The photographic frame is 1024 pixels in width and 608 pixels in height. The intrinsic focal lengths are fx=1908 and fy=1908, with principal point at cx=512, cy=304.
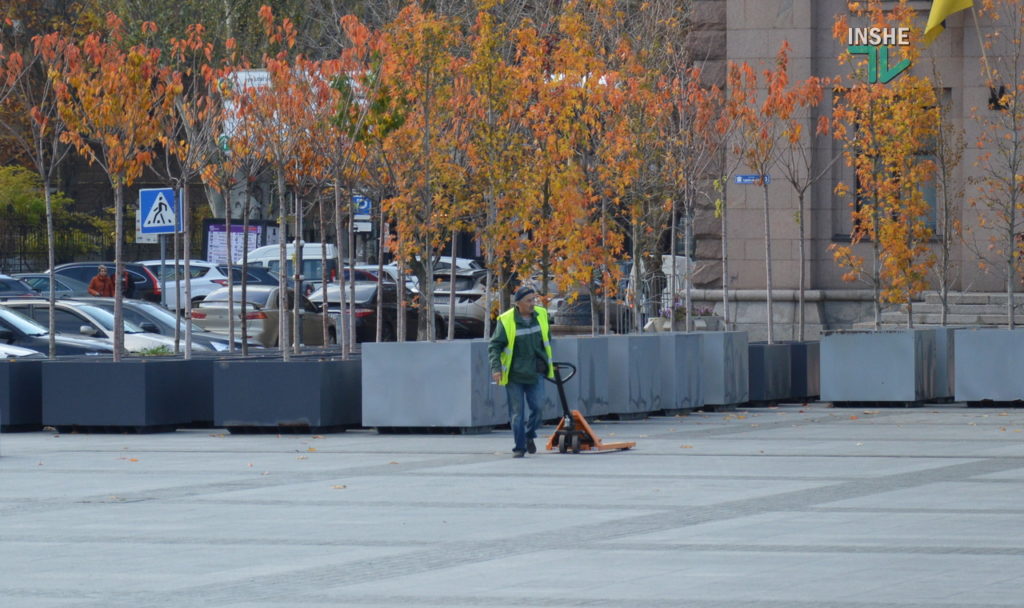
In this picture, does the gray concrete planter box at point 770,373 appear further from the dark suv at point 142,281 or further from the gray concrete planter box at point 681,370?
the dark suv at point 142,281

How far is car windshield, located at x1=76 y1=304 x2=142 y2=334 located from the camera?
2840cm

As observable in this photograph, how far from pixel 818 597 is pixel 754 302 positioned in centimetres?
2267

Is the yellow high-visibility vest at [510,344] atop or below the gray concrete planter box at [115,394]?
atop

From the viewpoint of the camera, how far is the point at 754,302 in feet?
104

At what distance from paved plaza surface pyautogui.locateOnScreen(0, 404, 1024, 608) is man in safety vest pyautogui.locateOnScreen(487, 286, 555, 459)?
609mm

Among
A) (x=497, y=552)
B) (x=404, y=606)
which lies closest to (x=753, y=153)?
(x=497, y=552)

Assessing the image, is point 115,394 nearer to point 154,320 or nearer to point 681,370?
point 681,370

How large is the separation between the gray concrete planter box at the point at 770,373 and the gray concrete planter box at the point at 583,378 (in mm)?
4311

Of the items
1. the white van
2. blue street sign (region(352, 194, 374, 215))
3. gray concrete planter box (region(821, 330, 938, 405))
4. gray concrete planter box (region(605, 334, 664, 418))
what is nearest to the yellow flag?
gray concrete planter box (region(821, 330, 938, 405))

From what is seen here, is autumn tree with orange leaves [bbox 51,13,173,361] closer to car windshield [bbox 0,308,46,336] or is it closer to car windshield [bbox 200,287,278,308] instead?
car windshield [bbox 0,308,46,336]

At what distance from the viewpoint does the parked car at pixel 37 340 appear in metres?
27.3

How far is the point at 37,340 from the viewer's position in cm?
2752

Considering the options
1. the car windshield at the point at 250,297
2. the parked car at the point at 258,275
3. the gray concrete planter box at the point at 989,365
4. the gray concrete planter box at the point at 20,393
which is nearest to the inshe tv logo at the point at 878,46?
the gray concrete planter box at the point at 989,365

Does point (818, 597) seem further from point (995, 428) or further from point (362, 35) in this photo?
point (362, 35)
